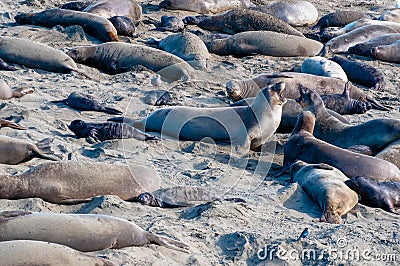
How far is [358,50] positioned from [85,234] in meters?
6.70

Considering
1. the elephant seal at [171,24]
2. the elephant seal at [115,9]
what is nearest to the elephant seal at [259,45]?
the elephant seal at [171,24]

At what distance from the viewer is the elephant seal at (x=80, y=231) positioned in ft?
12.5

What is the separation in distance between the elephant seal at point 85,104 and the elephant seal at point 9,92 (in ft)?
1.21

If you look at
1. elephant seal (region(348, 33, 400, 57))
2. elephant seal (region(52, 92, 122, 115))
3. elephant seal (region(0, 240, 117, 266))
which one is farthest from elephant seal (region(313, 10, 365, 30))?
elephant seal (region(0, 240, 117, 266))

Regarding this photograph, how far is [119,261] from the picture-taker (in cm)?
381

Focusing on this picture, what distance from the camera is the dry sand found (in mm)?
4184

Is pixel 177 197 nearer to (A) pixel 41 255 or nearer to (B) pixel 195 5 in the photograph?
(A) pixel 41 255

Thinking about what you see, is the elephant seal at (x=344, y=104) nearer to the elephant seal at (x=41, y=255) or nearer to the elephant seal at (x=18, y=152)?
the elephant seal at (x=18, y=152)

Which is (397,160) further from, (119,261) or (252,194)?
(119,261)

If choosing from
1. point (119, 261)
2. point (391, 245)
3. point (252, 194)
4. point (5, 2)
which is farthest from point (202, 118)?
point (5, 2)

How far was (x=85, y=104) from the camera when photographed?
276 inches

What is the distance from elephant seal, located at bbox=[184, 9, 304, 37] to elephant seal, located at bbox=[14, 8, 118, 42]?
5.59 ft

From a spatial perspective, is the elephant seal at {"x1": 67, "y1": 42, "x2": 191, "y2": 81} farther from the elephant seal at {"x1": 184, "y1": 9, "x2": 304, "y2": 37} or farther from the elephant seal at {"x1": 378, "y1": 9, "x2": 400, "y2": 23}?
the elephant seal at {"x1": 378, "y1": 9, "x2": 400, "y2": 23}

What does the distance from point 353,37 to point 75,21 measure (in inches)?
144
